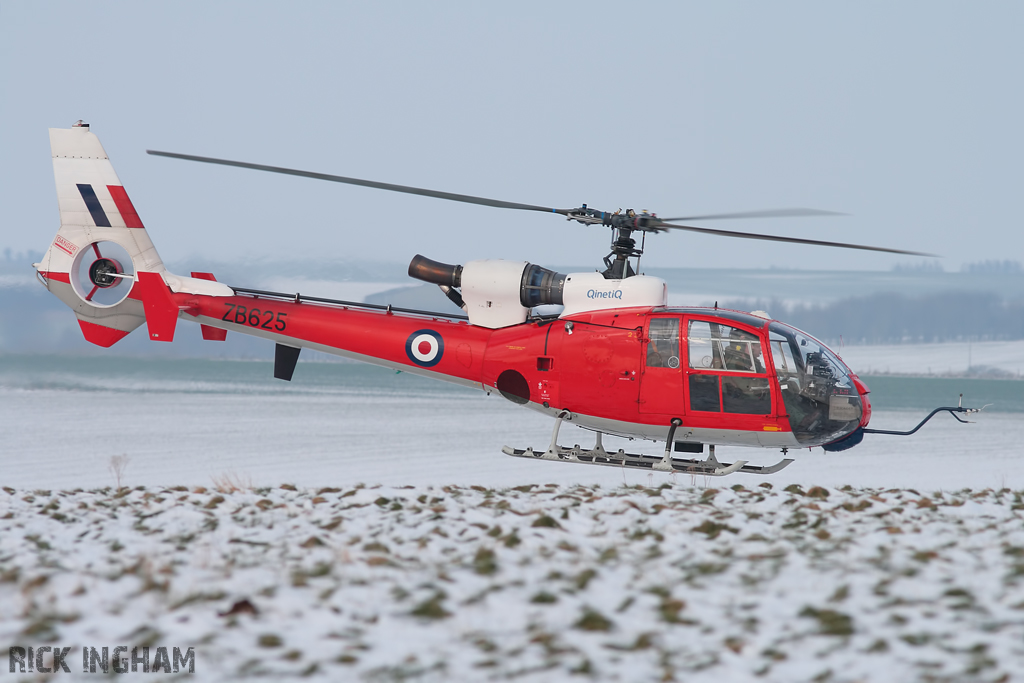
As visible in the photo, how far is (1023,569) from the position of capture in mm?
6812

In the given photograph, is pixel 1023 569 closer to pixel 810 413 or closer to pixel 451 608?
pixel 451 608

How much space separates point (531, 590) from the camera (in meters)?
6.49

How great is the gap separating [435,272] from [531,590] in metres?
8.67

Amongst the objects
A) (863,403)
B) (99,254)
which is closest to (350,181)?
(99,254)

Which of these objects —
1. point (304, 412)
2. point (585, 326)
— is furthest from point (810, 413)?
point (304, 412)

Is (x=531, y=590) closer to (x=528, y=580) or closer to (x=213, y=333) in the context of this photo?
(x=528, y=580)

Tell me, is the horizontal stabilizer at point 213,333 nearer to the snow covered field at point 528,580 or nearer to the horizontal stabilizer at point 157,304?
the horizontal stabilizer at point 157,304

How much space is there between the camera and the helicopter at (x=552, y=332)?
12.7 metres

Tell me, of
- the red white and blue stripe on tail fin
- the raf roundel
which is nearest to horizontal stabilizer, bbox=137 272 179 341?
the red white and blue stripe on tail fin

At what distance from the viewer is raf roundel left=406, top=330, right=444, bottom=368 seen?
14.4 meters

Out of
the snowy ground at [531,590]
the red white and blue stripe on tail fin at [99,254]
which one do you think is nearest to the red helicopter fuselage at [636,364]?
the red white and blue stripe on tail fin at [99,254]

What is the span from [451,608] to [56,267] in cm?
1155

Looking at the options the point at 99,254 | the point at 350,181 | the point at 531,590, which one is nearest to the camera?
the point at 531,590

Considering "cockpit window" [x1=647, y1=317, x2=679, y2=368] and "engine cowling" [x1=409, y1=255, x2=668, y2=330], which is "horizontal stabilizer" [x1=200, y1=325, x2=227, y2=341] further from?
"cockpit window" [x1=647, y1=317, x2=679, y2=368]
